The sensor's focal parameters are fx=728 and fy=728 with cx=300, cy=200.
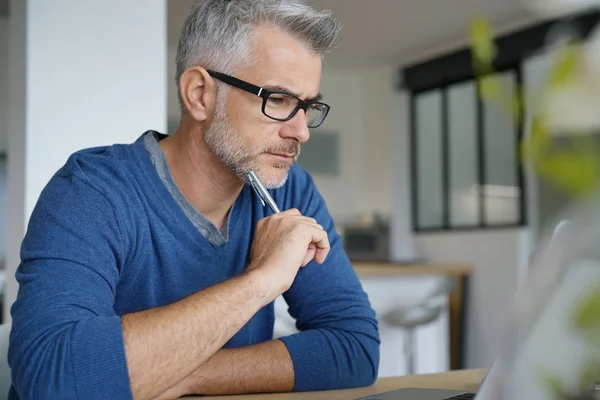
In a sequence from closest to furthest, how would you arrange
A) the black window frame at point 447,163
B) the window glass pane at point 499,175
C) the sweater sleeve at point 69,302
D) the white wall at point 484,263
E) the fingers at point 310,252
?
the sweater sleeve at point 69,302 < the fingers at point 310,252 < the white wall at point 484,263 < the black window frame at point 447,163 < the window glass pane at point 499,175

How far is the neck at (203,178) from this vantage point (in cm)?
139

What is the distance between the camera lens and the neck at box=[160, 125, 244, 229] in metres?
1.39

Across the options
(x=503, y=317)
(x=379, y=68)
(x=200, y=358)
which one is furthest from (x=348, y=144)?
(x=503, y=317)

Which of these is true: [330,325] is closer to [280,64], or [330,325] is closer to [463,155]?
[280,64]

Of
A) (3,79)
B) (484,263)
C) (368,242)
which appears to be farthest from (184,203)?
(368,242)

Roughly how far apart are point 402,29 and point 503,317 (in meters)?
5.59

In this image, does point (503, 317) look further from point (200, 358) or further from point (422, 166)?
point (422, 166)

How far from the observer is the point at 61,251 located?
1076 millimetres

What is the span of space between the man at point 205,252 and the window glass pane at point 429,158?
192 inches

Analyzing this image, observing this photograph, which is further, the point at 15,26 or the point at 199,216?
the point at 15,26

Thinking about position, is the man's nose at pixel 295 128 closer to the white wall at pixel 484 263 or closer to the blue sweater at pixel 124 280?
the blue sweater at pixel 124 280

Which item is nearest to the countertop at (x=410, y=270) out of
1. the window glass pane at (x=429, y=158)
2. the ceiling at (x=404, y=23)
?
the window glass pane at (x=429, y=158)

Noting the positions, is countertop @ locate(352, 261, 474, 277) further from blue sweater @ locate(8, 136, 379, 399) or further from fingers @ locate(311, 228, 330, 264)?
fingers @ locate(311, 228, 330, 264)

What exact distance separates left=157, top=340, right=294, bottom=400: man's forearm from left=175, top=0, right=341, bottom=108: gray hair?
1.73ft
